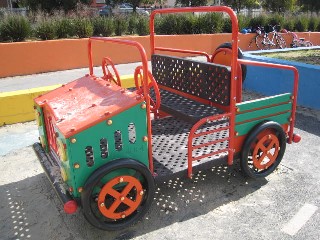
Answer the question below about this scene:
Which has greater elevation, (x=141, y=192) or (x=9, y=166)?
(x=141, y=192)

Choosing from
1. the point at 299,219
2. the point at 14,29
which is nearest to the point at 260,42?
the point at 14,29

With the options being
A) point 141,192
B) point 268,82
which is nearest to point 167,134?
point 141,192

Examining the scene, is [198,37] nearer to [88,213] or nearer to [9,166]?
[9,166]

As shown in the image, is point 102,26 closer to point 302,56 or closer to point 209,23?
point 209,23

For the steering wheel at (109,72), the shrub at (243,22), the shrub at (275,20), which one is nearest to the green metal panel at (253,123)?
the steering wheel at (109,72)

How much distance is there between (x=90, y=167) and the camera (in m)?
2.59

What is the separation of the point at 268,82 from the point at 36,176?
4734 millimetres

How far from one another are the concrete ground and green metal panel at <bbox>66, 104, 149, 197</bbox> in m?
0.61

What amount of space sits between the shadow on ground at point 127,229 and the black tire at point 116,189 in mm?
124

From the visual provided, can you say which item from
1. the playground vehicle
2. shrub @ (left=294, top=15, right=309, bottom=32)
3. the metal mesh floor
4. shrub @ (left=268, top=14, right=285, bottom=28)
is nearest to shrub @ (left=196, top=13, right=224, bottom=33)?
shrub @ (left=268, top=14, right=285, bottom=28)

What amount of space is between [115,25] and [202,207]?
29.5 feet

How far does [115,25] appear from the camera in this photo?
434 inches

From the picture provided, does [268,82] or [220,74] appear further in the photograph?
[268,82]

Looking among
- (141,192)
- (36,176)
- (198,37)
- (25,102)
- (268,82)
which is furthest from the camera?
(198,37)
